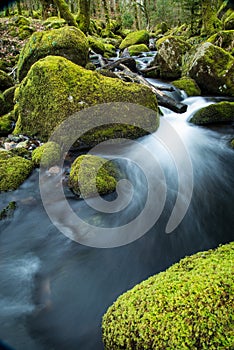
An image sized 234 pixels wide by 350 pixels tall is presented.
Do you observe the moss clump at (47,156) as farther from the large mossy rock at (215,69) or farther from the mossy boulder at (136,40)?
the mossy boulder at (136,40)

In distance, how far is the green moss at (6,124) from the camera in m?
7.08

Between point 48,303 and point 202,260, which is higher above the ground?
point 202,260

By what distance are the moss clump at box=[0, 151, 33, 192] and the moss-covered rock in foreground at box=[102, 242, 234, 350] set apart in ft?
11.3

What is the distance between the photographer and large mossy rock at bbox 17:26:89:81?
25.6ft

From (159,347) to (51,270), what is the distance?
2010 millimetres

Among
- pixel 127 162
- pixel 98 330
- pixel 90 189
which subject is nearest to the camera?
pixel 98 330

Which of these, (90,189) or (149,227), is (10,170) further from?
(149,227)

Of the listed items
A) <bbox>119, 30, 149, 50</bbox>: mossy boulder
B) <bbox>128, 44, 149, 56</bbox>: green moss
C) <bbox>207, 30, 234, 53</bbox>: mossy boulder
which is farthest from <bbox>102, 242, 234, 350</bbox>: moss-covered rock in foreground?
<bbox>119, 30, 149, 50</bbox>: mossy boulder

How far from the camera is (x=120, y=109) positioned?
598 cm

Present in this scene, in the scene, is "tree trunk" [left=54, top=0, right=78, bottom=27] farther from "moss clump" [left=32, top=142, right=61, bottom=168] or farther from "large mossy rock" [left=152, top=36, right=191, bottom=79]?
"moss clump" [left=32, top=142, right=61, bottom=168]

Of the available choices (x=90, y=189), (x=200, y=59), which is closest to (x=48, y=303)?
(x=90, y=189)

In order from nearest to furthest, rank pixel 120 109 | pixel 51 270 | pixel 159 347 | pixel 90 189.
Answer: pixel 159 347
pixel 51 270
pixel 90 189
pixel 120 109

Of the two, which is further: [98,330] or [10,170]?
[10,170]

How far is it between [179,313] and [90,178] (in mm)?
2887
